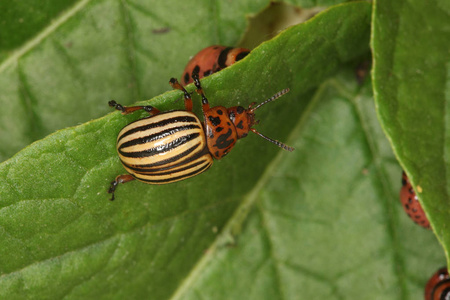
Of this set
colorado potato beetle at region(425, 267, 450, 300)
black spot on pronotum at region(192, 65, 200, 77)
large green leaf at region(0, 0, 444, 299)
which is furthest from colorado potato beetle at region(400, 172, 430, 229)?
black spot on pronotum at region(192, 65, 200, 77)

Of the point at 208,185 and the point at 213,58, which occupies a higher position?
the point at 213,58

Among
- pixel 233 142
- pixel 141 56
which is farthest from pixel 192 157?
pixel 141 56

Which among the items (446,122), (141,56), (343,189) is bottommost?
(343,189)

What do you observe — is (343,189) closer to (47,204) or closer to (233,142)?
(233,142)

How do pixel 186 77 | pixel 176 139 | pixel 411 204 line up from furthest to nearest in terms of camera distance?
1. pixel 411 204
2. pixel 186 77
3. pixel 176 139

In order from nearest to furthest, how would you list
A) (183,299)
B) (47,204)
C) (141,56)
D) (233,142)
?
(47,204), (233,142), (141,56), (183,299)

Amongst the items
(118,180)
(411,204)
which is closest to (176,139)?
(118,180)

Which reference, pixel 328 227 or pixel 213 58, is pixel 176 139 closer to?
pixel 213 58

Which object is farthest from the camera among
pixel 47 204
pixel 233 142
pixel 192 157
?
pixel 233 142
